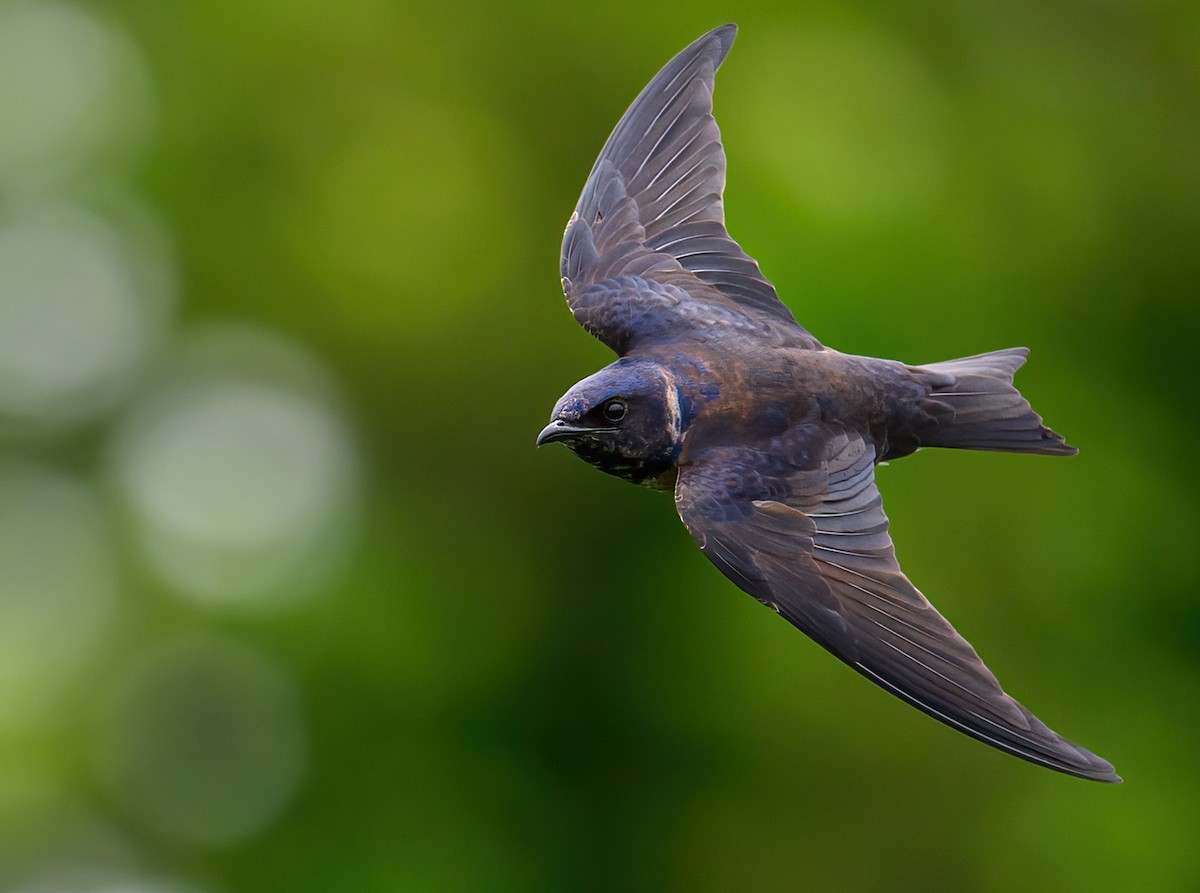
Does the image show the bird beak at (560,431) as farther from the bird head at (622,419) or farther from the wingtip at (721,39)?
the wingtip at (721,39)

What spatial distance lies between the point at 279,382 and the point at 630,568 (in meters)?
2.01

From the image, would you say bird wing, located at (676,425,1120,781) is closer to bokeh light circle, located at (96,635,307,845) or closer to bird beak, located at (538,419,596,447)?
bird beak, located at (538,419,596,447)

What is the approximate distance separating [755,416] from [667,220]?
2.59 feet

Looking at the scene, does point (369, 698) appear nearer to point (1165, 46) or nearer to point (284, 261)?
point (284, 261)

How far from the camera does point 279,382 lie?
710 centimetres

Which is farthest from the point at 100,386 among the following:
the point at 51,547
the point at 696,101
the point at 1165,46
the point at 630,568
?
the point at 1165,46

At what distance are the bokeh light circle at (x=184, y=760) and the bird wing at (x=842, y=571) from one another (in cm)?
469

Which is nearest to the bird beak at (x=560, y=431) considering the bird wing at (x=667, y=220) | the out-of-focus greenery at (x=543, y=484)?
the bird wing at (x=667, y=220)

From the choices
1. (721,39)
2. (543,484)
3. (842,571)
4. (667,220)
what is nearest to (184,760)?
(543,484)

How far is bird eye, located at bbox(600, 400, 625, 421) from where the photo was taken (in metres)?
2.54

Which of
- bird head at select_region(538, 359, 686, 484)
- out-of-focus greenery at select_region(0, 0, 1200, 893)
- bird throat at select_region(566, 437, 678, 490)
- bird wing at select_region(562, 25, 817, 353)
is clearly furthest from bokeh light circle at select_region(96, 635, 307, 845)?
bird head at select_region(538, 359, 686, 484)

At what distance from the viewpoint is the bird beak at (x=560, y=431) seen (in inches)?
97.8

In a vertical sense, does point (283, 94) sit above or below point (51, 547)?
above

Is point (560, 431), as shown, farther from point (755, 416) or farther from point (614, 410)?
point (755, 416)
